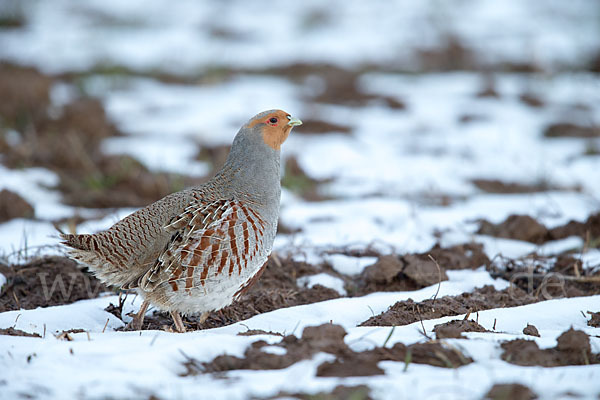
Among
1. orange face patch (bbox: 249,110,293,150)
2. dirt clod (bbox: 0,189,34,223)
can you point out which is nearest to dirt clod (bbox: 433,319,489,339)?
orange face patch (bbox: 249,110,293,150)

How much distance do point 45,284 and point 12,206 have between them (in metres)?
1.41

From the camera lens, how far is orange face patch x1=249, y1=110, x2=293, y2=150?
10.6ft

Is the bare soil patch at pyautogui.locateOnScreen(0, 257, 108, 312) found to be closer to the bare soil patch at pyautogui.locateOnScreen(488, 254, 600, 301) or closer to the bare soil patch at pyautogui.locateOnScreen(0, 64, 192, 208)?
the bare soil patch at pyautogui.locateOnScreen(0, 64, 192, 208)

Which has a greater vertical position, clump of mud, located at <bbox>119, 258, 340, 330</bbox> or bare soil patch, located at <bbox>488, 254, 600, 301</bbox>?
clump of mud, located at <bbox>119, 258, 340, 330</bbox>

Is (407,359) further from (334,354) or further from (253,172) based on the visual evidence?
(253,172)

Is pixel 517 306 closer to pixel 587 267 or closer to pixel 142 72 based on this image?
pixel 587 267

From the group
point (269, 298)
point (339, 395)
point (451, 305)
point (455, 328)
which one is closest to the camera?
point (339, 395)

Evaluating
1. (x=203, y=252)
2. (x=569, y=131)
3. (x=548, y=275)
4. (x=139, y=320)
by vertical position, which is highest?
(x=203, y=252)

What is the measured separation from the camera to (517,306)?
10.3ft

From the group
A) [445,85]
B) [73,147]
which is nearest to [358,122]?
[445,85]

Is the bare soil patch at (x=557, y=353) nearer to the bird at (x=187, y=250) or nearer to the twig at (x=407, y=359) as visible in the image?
the twig at (x=407, y=359)

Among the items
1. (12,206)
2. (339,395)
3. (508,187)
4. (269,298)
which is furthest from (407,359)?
(508,187)

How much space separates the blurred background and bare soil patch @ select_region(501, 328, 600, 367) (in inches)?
75.9

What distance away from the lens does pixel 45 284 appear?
11.4ft
